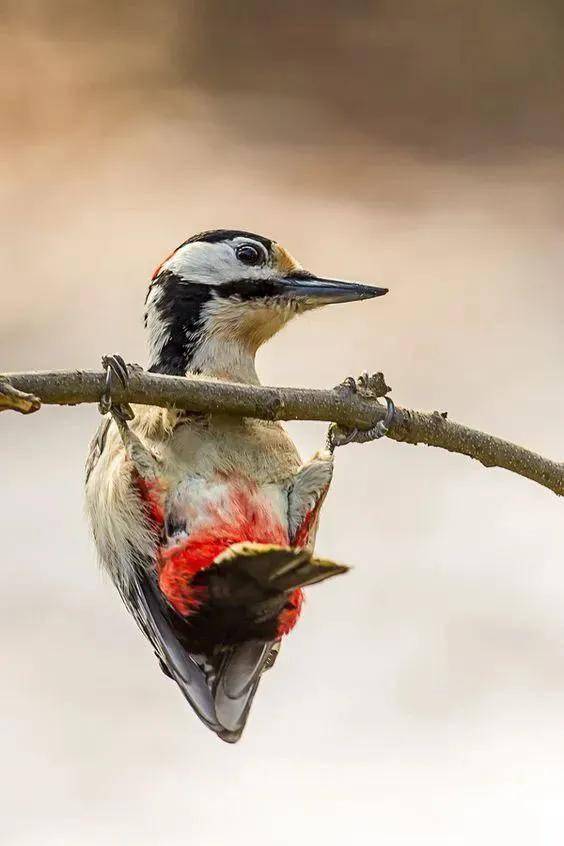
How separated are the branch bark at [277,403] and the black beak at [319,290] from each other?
307mm

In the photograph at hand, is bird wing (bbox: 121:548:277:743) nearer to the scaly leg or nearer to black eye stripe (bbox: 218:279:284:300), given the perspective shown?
the scaly leg

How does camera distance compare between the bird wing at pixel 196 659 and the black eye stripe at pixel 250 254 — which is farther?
the black eye stripe at pixel 250 254

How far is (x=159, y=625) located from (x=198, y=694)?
5.8 inches

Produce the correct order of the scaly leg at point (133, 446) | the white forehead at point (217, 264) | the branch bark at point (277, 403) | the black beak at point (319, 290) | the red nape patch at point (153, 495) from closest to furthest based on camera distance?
the branch bark at point (277, 403)
the scaly leg at point (133, 446)
the red nape patch at point (153, 495)
the black beak at point (319, 290)
the white forehead at point (217, 264)

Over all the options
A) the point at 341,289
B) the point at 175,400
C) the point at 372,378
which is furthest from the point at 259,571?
the point at 341,289

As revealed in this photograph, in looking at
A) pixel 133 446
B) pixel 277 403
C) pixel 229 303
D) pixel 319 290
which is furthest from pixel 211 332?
pixel 277 403

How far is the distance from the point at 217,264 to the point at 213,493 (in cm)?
48

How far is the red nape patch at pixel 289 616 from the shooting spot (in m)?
1.74

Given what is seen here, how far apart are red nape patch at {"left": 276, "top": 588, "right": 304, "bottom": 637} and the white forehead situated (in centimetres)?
58

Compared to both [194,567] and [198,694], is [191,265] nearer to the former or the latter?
[194,567]

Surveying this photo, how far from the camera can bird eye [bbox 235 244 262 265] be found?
6.98ft

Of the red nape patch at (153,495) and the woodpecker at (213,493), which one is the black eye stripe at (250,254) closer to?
the woodpecker at (213,493)

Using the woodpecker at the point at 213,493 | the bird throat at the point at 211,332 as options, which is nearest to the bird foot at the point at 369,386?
the woodpecker at the point at 213,493

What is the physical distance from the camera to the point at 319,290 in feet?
6.77
